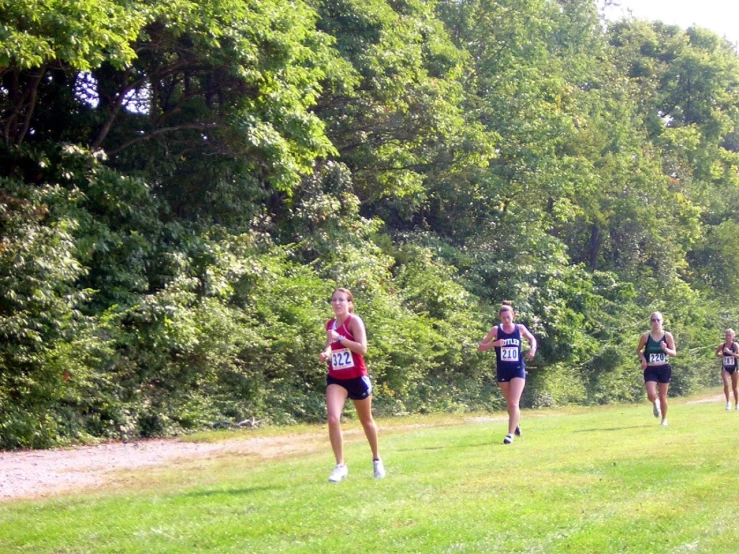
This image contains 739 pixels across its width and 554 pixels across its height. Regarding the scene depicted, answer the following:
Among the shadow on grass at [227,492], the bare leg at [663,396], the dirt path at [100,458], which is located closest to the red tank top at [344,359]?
the shadow on grass at [227,492]

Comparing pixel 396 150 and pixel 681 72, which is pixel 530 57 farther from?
pixel 681 72

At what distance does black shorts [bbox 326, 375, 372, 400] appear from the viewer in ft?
33.1

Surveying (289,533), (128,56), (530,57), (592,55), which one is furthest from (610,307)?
(289,533)

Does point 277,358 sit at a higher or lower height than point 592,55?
lower

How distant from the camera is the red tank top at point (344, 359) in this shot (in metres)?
9.98

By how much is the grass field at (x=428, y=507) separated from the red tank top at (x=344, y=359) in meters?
1.16

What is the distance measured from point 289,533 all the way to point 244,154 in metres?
14.8

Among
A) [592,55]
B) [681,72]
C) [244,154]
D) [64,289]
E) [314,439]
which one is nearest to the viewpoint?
[64,289]

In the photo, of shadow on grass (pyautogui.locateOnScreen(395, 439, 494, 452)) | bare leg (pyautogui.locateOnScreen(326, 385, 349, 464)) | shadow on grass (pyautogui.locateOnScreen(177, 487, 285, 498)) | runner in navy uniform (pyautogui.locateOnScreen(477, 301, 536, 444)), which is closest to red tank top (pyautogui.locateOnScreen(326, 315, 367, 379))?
bare leg (pyautogui.locateOnScreen(326, 385, 349, 464))

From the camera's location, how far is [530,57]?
36.7 metres

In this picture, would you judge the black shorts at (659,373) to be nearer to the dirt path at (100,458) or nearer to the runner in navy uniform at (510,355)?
the runner in navy uniform at (510,355)

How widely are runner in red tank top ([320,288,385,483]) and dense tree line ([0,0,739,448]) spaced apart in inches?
297

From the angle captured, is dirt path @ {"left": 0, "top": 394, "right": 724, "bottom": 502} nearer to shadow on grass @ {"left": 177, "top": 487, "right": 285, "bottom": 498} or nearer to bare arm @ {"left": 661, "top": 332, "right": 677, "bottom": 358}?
shadow on grass @ {"left": 177, "top": 487, "right": 285, "bottom": 498}

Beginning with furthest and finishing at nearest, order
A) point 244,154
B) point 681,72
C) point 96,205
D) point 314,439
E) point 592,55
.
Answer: point 681,72, point 592,55, point 244,154, point 96,205, point 314,439
